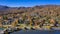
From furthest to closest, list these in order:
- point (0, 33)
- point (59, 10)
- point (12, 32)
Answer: point (59, 10)
point (12, 32)
point (0, 33)

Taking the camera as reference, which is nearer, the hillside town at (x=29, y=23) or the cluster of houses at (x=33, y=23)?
the hillside town at (x=29, y=23)

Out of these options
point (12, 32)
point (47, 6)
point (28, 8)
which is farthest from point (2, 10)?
point (12, 32)

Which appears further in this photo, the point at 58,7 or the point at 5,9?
the point at 5,9

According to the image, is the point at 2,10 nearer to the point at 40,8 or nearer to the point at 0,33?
the point at 40,8

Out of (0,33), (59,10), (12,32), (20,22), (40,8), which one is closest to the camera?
(0,33)

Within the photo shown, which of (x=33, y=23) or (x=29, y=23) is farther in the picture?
(x=33, y=23)

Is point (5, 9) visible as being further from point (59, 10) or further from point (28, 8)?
point (59, 10)

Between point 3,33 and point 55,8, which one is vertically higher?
point 55,8

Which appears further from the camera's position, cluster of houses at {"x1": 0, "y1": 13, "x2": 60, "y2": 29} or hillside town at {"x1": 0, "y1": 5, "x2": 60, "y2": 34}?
cluster of houses at {"x1": 0, "y1": 13, "x2": 60, "y2": 29}

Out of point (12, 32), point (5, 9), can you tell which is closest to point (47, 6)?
point (5, 9)
